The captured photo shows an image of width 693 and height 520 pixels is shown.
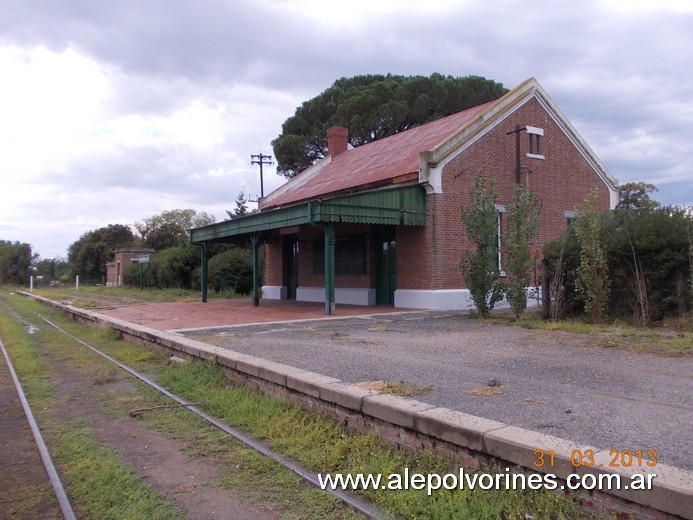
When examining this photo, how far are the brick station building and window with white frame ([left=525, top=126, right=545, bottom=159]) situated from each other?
6 cm

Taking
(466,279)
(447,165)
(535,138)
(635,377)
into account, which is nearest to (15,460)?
(635,377)

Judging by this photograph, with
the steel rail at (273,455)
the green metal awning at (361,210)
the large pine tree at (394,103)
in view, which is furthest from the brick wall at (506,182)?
the large pine tree at (394,103)

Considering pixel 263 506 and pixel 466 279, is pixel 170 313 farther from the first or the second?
pixel 263 506

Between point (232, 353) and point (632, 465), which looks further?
point (232, 353)

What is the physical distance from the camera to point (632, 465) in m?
3.30

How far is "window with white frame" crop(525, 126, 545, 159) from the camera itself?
62.8 ft

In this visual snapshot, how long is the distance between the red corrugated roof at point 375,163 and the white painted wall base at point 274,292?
146 inches

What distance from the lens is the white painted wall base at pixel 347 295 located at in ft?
61.1

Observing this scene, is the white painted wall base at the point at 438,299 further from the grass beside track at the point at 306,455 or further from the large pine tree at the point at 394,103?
the large pine tree at the point at 394,103

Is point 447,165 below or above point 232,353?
above

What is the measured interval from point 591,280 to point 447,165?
6463mm

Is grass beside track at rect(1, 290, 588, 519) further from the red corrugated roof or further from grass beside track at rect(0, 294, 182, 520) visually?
the red corrugated roof

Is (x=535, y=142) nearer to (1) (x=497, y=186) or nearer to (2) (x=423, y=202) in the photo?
(1) (x=497, y=186)

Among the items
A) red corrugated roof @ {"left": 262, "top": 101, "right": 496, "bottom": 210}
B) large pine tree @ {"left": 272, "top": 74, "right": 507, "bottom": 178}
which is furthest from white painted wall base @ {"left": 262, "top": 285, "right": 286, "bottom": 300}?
large pine tree @ {"left": 272, "top": 74, "right": 507, "bottom": 178}
